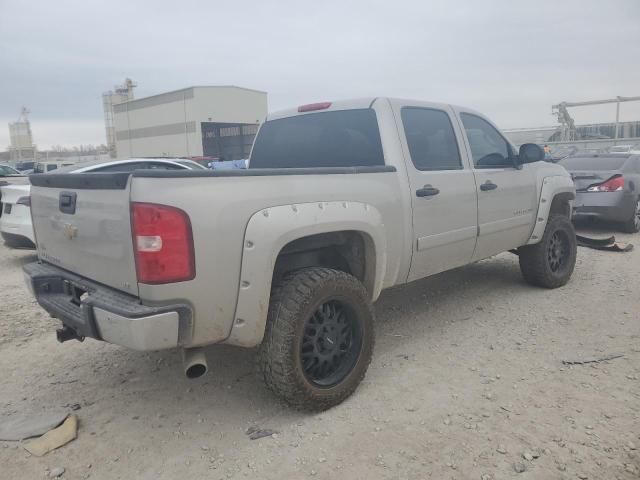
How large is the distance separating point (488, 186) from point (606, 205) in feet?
17.6

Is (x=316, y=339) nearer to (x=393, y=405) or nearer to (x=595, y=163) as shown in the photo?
(x=393, y=405)

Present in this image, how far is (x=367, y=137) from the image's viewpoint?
3.84m

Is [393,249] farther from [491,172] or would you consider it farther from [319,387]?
[491,172]

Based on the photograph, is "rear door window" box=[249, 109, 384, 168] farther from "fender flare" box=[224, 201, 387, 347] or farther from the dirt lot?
the dirt lot

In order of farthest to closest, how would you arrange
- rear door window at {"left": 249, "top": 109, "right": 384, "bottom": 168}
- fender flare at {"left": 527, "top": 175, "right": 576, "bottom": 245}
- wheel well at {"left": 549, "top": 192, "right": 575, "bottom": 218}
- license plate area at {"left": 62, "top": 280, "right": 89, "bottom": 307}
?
1. wheel well at {"left": 549, "top": 192, "right": 575, "bottom": 218}
2. fender flare at {"left": 527, "top": 175, "right": 576, "bottom": 245}
3. rear door window at {"left": 249, "top": 109, "right": 384, "bottom": 168}
4. license plate area at {"left": 62, "top": 280, "right": 89, "bottom": 307}

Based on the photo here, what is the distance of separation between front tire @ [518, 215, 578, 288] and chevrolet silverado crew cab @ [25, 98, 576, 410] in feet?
2.83

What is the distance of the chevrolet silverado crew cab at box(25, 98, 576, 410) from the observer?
2482 mm

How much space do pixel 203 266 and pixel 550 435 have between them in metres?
2.04

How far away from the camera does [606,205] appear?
28.3 ft

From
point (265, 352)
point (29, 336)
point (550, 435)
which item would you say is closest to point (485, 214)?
point (550, 435)

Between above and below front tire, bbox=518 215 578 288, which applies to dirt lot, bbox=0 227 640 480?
below

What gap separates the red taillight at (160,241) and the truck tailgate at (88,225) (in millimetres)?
69

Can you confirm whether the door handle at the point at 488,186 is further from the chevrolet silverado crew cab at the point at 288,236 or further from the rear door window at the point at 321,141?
the rear door window at the point at 321,141

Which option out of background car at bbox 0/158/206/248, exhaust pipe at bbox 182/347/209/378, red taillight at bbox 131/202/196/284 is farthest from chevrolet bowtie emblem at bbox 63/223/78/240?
background car at bbox 0/158/206/248
